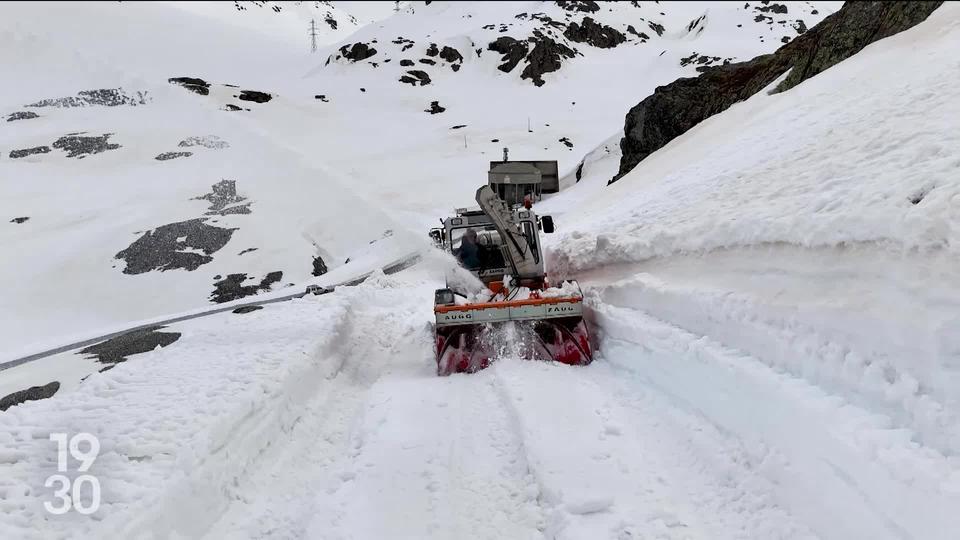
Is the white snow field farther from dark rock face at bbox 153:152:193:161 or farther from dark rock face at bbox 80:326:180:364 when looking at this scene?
dark rock face at bbox 153:152:193:161

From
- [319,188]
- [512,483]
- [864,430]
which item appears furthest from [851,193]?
[319,188]

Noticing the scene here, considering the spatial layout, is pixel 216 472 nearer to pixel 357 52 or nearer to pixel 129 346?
pixel 129 346

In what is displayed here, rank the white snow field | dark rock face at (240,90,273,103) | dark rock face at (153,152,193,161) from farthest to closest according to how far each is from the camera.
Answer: dark rock face at (240,90,273,103)
dark rock face at (153,152,193,161)
the white snow field

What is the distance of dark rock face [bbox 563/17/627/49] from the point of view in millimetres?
77500

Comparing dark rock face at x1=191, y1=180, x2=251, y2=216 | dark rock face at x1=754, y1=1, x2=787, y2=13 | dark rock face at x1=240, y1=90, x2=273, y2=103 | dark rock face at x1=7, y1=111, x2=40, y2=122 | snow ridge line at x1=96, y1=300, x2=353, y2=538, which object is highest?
dark rock face at x1=754, y1=1, x2=787, y2=13

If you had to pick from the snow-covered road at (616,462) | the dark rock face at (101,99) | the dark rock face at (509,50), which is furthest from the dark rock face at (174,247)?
the dark rock face at (509,50)

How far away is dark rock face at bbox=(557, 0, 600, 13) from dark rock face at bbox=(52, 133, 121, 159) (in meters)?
71.2

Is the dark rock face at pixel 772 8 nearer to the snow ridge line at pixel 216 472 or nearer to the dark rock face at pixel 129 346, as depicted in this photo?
the dark rock face at pixel 129 346

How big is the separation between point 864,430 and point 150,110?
49.8 m

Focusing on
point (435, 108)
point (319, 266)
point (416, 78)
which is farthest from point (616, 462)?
point (416, 78)

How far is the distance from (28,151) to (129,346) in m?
31.9

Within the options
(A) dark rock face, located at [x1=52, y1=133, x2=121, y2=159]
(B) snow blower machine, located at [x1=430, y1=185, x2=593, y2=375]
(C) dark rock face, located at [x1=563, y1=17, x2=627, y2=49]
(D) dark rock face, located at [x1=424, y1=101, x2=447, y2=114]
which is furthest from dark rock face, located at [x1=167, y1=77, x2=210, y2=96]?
(C) dark rock face, located at [x1=563, y1=17, x2=627, y2=49]

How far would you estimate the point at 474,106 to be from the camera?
185 feet

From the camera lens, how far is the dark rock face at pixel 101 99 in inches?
1613
